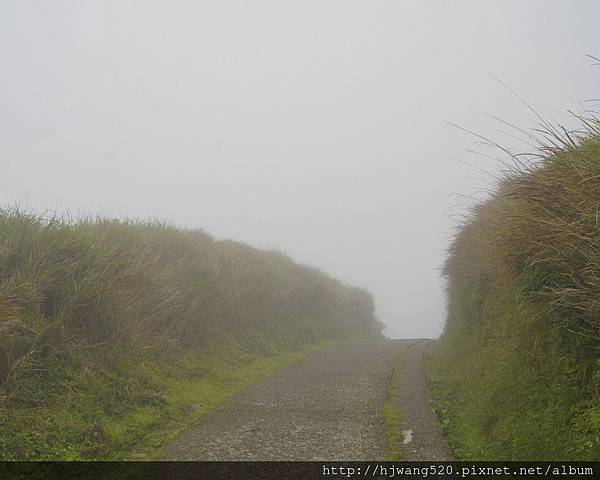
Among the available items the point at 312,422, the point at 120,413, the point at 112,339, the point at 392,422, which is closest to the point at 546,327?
the point at 392,422

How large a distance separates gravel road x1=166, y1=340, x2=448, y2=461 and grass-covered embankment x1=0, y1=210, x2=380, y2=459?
605 millimetres

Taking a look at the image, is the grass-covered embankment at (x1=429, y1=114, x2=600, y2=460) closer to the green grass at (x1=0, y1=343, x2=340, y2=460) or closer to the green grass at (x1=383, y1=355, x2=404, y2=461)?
the green grass at (x1=383, y1=355, x2=404, y2=461)

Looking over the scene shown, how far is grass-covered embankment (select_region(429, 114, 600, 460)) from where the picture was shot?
4.99 meters

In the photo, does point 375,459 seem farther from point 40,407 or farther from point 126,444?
point 40,407

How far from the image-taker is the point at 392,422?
7.38 metres

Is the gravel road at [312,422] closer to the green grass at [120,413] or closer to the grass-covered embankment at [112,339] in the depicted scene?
the green grass at [120,413]

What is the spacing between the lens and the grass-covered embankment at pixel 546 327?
4992mm

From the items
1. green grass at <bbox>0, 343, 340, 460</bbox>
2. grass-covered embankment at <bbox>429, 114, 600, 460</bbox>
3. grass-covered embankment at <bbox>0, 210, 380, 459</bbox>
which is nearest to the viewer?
grass-covered embankment at <bbox>429, 114, 600, 460</bbox>

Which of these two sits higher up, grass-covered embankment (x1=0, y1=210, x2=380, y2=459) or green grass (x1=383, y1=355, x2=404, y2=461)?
grass-covered embankment (x1=0, y1=210, x2=380, y2=459)

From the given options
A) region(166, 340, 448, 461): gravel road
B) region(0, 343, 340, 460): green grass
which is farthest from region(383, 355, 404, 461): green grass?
region(0, 343, 340, 460): green grass

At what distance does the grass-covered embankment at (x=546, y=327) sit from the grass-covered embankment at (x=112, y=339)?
4.35 m

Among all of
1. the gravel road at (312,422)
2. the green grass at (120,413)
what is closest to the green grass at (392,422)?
the gravel road at (312,422)

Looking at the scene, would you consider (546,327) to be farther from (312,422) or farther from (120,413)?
(120,413)

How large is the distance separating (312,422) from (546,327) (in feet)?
11.5
